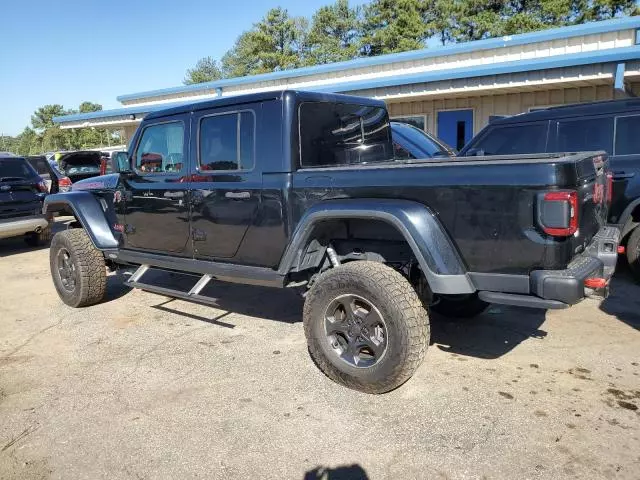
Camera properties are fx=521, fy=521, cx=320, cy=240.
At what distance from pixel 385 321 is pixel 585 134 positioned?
4.01m

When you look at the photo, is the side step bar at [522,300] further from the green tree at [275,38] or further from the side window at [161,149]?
the green tree at [275,38]

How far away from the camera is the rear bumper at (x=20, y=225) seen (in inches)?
349

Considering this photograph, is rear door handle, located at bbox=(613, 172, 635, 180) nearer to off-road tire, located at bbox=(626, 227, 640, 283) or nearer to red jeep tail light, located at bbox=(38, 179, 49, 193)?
off-road tire, located at bbox=(626, 227, 640, 283)

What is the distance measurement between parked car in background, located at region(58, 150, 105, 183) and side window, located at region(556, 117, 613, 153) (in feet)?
38.3

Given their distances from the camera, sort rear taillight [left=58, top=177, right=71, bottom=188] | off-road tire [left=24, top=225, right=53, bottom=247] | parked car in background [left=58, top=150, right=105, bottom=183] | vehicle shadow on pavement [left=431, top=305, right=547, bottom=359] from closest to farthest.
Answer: vehicle shadow on pavement [left=431, top=305, right=547, bottom=359]
off-road tire [left=24, top=225, right=53, bottom=247]
rear taillight [left=58, top=177, right=71, bottom=188]
parked car in background [left=58, top=150, right=105, bottom=183]

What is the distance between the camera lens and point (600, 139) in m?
5.82

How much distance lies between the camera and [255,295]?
6.08m

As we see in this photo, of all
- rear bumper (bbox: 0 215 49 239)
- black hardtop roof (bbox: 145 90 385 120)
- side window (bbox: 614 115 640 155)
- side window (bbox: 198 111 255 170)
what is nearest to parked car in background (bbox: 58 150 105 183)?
rear bumper (bbox: 0 215 49 239)

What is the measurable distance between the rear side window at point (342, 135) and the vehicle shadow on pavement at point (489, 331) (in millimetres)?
1676

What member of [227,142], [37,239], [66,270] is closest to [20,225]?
[37,239]

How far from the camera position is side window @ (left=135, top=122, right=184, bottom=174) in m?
4.65

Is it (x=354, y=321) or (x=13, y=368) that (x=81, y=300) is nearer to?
(x=13, y=368)

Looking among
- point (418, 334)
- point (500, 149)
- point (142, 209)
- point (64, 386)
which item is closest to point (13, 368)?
point (64, 386)

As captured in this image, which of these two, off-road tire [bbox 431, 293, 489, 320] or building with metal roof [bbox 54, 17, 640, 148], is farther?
building with metal roof [bbox 54, 17, 640, 148]
